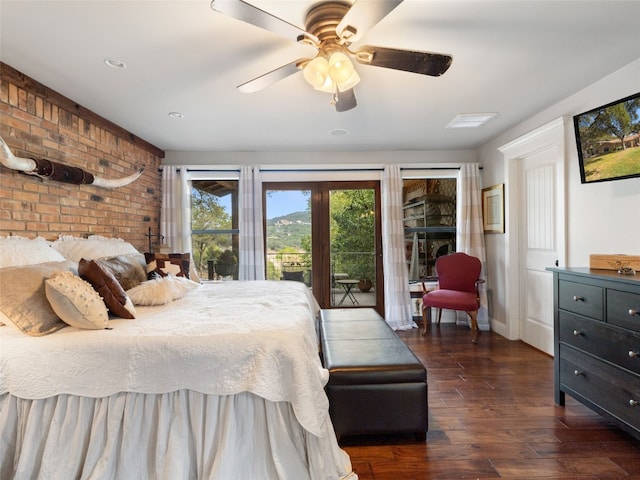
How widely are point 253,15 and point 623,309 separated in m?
2.42

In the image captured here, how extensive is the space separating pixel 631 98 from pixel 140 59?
3.23 m

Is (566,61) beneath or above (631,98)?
above

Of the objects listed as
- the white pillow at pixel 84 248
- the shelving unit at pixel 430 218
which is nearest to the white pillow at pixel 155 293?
the white pillow at pixel 84 248

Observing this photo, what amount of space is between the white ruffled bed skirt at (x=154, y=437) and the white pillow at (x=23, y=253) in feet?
2.68

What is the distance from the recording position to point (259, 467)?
1.50 m

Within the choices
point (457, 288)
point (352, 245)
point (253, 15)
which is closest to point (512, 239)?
point (457, 288)

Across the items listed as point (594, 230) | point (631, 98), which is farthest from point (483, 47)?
point (594, 230)

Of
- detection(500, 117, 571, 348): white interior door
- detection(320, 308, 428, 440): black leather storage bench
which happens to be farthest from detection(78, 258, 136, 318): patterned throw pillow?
detection(500, 117, 571, 348): white interior door

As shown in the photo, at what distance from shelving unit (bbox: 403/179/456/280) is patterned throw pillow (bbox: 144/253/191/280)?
2949 millimetres

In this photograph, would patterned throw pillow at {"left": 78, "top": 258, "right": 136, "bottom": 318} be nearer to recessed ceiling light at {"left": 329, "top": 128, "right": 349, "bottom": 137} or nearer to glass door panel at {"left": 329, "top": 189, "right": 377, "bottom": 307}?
recessed ceiling light at {"left": 329, "top": 128, "right": 349, "bottom": 137}

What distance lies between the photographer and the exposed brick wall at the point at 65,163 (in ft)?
7.57

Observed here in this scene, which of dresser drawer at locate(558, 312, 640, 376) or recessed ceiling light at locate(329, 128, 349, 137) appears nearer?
dresser drawer at locate(558, 312, 640, 376)

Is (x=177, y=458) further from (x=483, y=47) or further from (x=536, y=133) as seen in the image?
(x=536, y=133)

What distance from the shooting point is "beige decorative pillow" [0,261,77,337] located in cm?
160
